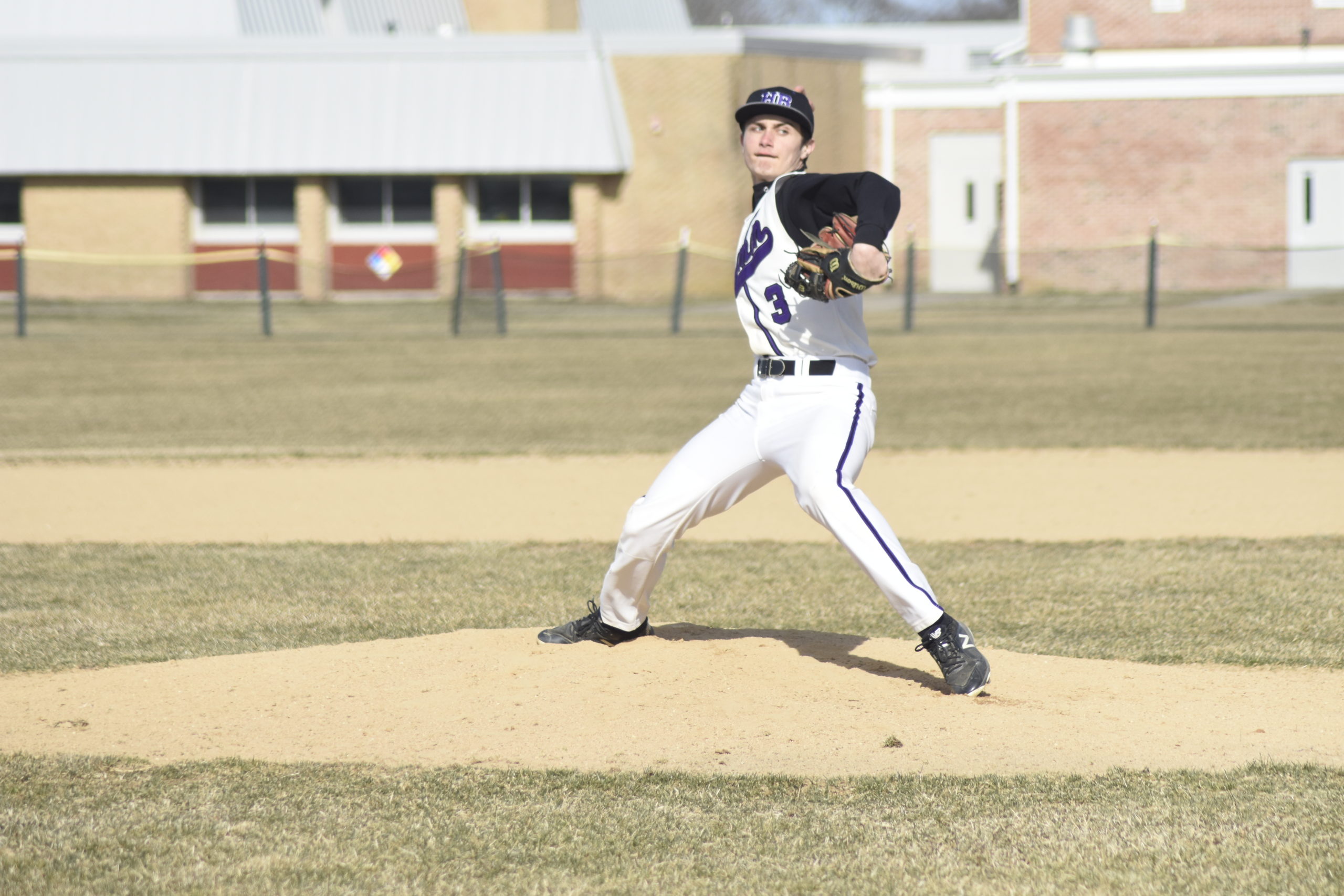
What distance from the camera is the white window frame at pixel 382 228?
31422 millimetres

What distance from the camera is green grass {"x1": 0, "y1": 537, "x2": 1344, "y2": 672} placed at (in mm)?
6070

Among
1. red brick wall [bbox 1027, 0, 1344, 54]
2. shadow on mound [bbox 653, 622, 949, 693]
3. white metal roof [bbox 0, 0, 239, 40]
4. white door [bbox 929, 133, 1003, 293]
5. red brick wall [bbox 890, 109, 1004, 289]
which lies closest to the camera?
shadow on mound [bbox 653, 622, 949, 693]

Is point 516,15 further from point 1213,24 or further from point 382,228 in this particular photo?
point 1213,24

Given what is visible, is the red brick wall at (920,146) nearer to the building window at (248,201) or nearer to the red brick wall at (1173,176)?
the red brick wall at (1173,176)

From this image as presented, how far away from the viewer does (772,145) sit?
4.96m

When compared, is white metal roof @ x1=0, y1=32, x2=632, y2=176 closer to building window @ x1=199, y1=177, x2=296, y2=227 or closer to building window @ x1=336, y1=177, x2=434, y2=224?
building window @ x1=336, y1=177, x2=434, y2=224

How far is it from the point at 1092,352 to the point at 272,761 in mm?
16448

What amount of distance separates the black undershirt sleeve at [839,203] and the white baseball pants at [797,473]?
0.49 m

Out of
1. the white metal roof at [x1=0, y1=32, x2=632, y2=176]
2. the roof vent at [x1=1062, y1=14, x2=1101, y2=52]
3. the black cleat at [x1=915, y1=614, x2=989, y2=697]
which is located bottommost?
the black cleat at [x1=915, y1=614, x2=989, y2=697]

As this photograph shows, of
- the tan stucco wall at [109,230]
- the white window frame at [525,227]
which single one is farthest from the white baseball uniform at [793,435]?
the tan stucco wall at [109,230]

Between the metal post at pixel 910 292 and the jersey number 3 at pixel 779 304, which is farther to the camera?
the metal post at pixel 910 292

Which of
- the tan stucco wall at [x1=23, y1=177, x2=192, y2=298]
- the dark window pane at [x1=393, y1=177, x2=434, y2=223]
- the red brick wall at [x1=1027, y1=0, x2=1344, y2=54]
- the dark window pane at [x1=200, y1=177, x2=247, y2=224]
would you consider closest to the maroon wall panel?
the dark window pane at [x1=393, y1=177, x2=434, y2=223]

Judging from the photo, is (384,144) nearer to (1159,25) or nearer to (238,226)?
(238,226)

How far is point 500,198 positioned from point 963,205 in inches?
406
